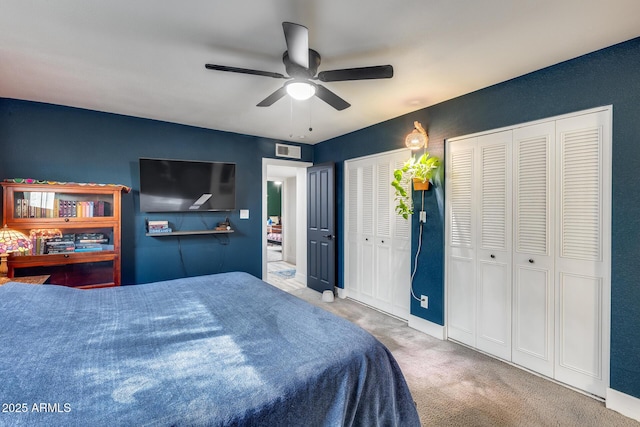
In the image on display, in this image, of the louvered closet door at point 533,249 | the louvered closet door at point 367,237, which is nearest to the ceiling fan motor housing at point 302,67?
the louvered closet door at point 533,249

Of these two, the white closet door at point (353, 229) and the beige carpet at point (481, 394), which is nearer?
the beige carpet at point (481, 394)

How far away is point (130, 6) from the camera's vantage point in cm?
164

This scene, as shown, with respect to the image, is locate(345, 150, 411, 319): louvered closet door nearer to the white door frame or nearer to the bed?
the white door frame

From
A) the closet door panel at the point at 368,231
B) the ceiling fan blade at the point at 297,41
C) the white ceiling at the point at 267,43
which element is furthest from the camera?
the closet door panel at the point at 368,231

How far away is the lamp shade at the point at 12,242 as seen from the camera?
2.35 m

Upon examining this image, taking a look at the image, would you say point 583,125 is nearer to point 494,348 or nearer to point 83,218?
point 494,348

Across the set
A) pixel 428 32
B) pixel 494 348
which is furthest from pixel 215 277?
pixel 494 348

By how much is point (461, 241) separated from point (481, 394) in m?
1.33

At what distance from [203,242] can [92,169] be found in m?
1.50

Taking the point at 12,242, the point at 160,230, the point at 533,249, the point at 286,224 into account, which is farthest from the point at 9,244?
the point at 286,224

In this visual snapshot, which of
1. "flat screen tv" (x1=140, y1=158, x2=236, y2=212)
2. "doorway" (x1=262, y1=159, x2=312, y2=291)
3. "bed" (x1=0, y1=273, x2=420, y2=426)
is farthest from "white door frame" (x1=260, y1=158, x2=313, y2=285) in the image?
"bed" (x1=0, y1=273, x2=420, y2=426)

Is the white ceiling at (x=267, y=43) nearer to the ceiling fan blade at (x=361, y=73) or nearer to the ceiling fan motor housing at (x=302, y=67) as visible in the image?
the ceiling fan motor housing at (x=302, y=67)

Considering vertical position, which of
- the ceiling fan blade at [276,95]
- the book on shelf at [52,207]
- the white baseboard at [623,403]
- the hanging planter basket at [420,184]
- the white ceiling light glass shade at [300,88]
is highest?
the ceiling fan blade at [276,95]

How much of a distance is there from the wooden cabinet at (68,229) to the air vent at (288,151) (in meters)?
2.20
